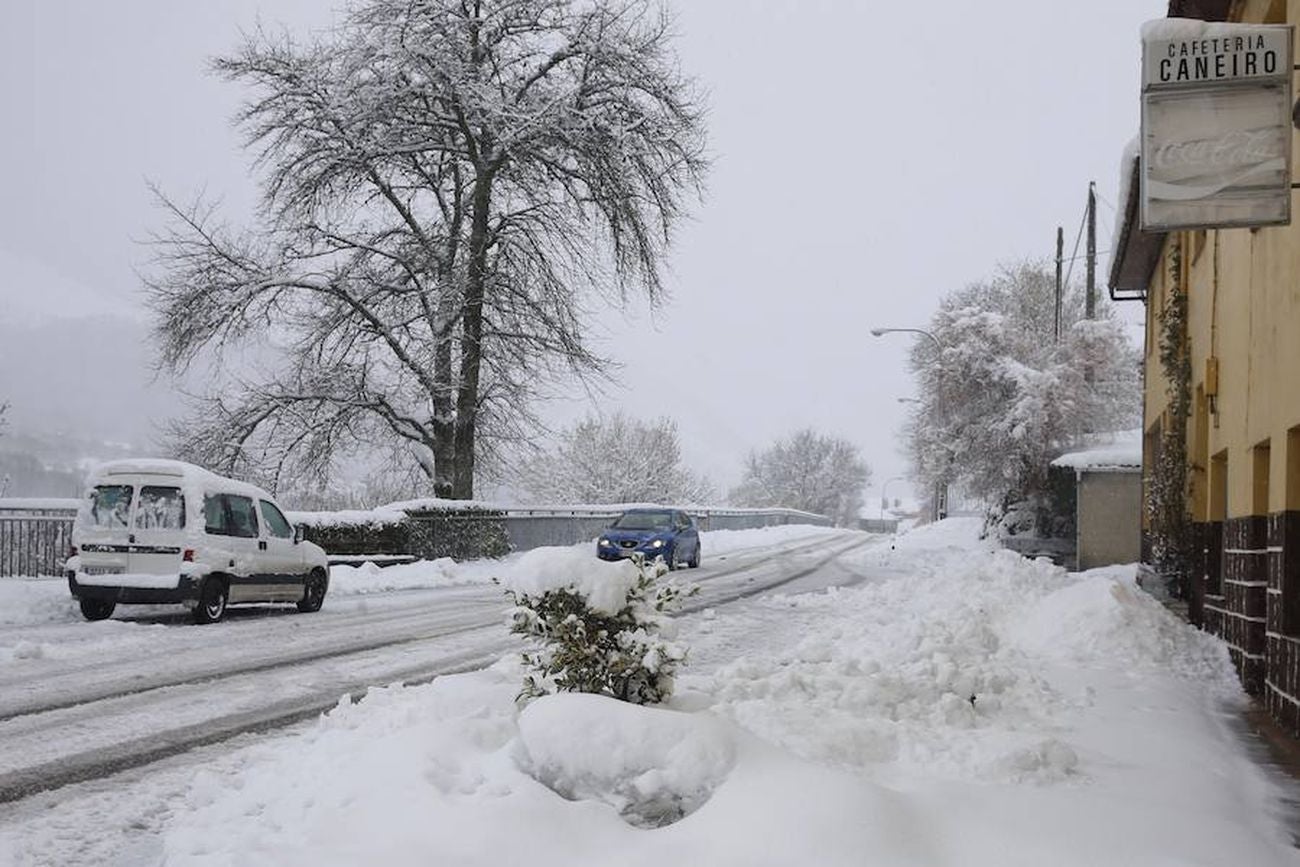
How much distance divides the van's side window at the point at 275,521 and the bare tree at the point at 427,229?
10209 mm

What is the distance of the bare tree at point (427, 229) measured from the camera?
79.9ft

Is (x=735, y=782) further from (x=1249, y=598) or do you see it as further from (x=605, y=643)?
(x=1249, y=598)

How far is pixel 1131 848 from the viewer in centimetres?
445

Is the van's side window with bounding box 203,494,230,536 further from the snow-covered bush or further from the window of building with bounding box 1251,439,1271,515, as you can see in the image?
the window of building with bounding box 1251,439,1271,515

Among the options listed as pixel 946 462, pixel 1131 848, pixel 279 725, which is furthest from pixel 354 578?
pixel 946 462

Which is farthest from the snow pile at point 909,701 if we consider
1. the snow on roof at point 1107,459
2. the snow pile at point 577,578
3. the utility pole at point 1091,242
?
the utility pole at point 1091,242

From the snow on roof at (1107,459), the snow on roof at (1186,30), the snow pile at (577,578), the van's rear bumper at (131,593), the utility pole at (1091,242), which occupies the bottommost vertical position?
the van's rear bumper at (131,593)

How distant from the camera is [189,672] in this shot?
9414mm

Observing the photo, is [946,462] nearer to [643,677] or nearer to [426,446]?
[426,446]

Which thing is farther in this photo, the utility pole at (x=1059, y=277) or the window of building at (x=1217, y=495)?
the utility pole at (x=1059, y=277)

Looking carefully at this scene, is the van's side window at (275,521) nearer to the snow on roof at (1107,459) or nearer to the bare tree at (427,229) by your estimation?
the bare tree at (427,229)

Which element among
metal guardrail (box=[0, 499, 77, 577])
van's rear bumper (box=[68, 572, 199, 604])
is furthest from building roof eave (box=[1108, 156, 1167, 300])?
metal guardrail (box=[0, 499, 77, 577])

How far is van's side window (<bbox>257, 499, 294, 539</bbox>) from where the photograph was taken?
48.5 ft

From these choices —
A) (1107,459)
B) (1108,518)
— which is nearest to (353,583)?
(1108,518)
